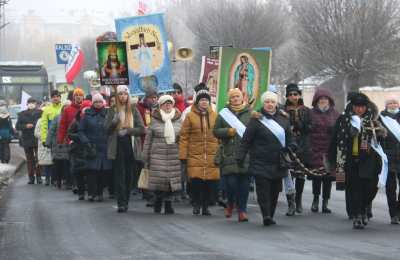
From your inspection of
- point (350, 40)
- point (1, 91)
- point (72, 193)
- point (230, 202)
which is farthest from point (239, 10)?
point (230, 202)

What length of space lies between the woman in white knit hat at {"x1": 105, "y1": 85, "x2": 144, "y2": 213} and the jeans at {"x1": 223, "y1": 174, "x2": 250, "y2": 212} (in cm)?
176

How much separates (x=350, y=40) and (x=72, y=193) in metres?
34.7

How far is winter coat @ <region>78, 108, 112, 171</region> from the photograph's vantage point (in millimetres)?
16395

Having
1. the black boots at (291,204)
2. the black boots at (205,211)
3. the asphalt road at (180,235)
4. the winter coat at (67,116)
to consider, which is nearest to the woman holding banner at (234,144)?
the asphalt road at (180,235)

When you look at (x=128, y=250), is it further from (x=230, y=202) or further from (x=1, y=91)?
(x=1, y=91)

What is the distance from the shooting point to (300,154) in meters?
14.7

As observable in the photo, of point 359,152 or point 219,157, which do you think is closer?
point 359,152

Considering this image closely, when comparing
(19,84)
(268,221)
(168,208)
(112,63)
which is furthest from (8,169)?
(19,84)

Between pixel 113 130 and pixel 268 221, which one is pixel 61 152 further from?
pixel 268 221

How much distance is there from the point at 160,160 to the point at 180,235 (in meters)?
2.58

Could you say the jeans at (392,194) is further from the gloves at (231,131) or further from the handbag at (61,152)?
the handbag at (61,152)

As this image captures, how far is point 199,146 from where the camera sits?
14281mm

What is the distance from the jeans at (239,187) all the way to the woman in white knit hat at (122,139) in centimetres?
176

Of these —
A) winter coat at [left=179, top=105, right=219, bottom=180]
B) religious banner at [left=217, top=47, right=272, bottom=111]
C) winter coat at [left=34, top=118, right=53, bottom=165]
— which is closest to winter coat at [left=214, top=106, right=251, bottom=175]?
winter coat at [left=179, top=105, right=219, bottom=180]
